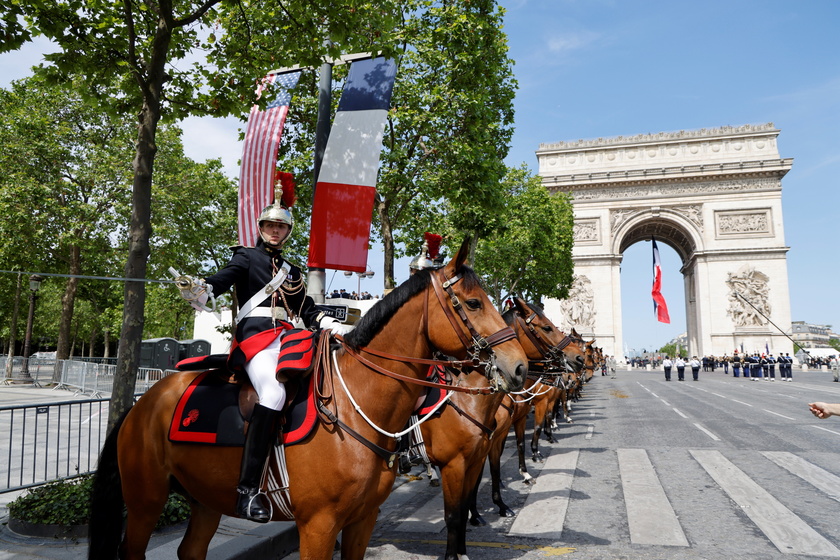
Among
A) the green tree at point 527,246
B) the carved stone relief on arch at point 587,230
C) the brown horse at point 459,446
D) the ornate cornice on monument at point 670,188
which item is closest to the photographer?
the brown horse at point 459,446

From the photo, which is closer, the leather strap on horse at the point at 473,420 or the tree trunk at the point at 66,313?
the leather strap on horse at the point at 473,420

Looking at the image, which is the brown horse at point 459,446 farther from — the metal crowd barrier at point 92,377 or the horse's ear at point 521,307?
the metal crowd barrier at point 92,377

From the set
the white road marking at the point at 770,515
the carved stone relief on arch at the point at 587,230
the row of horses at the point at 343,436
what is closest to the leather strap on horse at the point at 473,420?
the row of horses at the point at 343,436

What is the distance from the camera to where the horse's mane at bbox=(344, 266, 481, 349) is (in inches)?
139

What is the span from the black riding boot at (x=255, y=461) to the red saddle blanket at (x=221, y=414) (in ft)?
0.39

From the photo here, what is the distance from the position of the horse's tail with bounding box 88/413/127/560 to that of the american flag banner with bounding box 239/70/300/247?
4258 millimetres

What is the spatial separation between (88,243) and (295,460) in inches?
970

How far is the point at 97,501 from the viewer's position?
4.02 metres

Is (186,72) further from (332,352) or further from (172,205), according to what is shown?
(172,205)

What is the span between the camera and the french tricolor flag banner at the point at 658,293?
177ft

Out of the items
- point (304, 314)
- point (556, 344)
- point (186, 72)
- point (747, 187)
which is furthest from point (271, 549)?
point (747, 187)

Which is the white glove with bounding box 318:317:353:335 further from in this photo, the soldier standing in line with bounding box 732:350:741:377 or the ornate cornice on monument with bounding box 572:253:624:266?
the ornate cornice on monument with bounding box 572:253:624:266

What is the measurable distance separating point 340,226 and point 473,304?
16.2 ft

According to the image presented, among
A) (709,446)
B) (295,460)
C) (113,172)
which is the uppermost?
(113,172)
